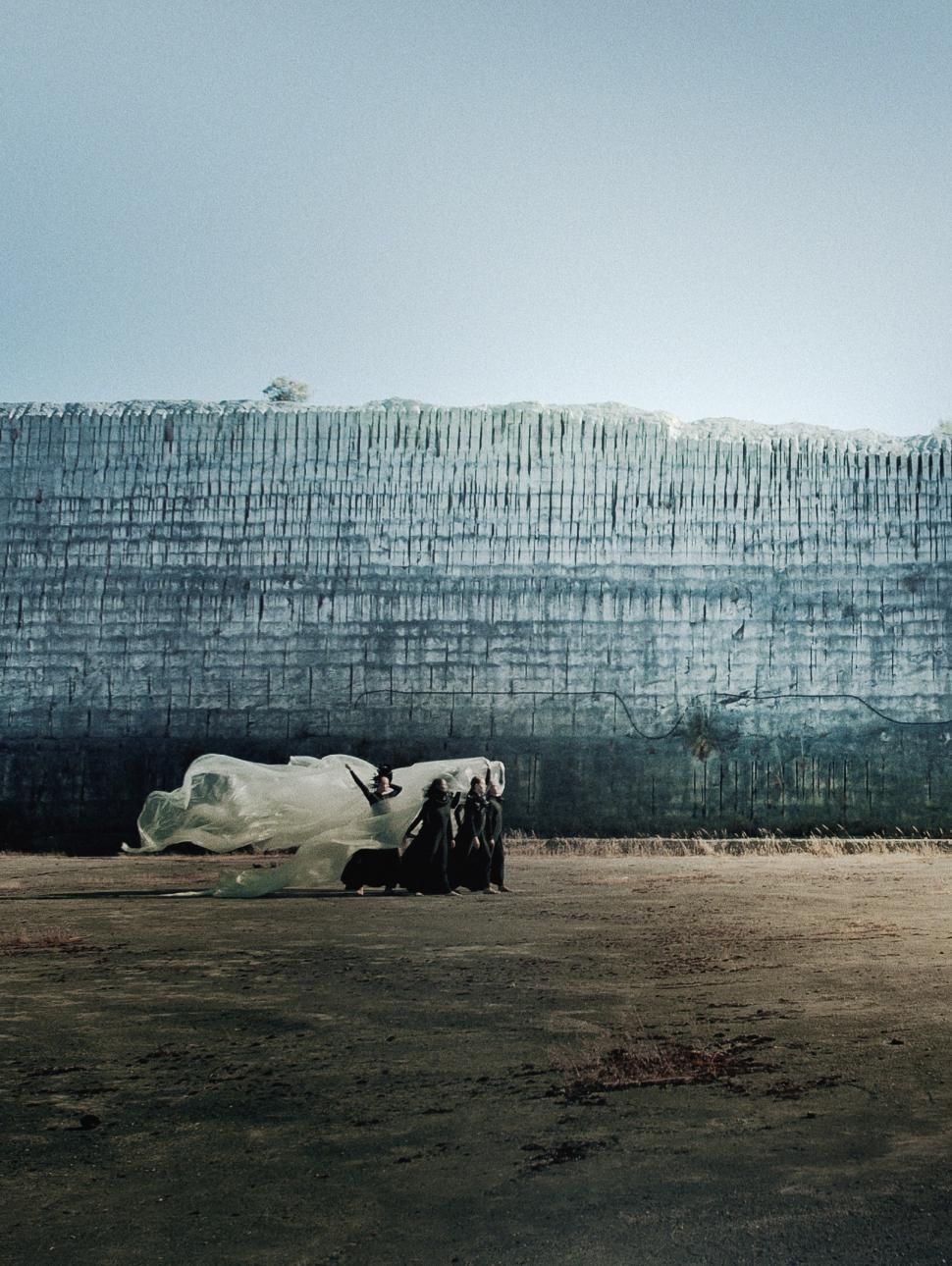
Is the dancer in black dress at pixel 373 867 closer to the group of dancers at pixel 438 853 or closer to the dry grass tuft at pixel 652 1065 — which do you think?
the group of dancers at pixel 438 853

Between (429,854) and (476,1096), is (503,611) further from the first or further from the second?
(476,1096)

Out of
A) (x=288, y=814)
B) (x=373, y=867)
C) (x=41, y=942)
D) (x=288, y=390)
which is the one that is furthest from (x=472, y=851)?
(x=288, y=390)

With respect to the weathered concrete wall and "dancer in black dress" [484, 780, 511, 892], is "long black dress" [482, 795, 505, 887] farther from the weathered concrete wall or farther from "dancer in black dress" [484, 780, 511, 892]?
the weathered concrete wall

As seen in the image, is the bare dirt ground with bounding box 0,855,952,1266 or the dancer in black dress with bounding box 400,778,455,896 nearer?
the bare dirt ground with bounding box 0,855,952,1266

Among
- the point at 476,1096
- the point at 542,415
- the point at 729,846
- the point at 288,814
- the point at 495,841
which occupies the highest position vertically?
the point at 542,415

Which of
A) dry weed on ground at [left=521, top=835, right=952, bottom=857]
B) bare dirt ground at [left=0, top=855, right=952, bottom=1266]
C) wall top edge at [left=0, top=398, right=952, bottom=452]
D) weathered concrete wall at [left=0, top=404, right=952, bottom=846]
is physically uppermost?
wall top edge at [left=0, top=398, right=952, bottom=452]

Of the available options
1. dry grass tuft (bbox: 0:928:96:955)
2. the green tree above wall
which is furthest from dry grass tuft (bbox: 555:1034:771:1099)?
the green tree above wall

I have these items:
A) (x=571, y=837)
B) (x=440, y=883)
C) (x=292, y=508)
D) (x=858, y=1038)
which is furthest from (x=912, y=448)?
(x=858, y=1038)

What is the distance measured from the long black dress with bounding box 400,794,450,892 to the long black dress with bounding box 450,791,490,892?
459 mm

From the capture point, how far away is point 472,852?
1373 centimetres

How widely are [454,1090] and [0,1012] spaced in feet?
9.17

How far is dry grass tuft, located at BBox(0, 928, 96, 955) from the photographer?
27.8ft

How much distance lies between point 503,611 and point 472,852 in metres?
6.99

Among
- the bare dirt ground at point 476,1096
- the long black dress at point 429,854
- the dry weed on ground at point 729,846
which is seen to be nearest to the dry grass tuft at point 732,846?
the dry weed on ground at point 729,846
